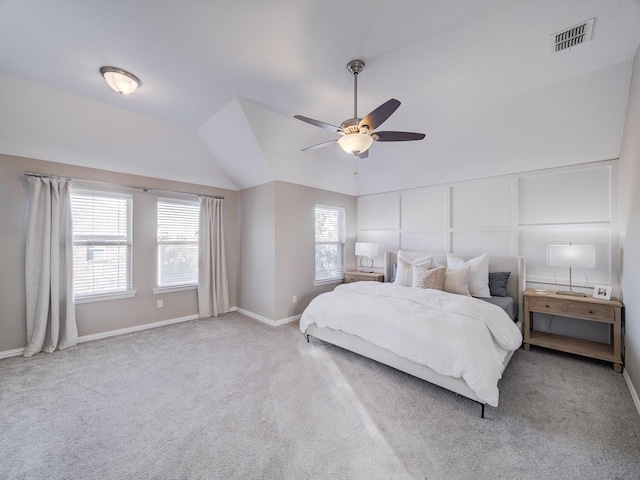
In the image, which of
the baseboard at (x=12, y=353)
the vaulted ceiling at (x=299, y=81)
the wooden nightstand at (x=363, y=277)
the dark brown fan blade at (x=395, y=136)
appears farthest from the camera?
the wooden nightstand at (x=363, y=277)

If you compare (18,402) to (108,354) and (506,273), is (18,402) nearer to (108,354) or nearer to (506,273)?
(108,354)

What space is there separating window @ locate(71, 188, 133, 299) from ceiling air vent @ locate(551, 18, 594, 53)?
5190mm

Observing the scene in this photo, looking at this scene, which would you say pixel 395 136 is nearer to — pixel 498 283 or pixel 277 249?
pixel 277 249

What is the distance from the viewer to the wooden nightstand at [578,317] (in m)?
2.83

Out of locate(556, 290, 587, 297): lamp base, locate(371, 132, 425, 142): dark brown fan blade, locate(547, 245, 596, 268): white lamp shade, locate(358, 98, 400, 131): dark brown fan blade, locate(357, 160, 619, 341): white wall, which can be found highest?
locate(358, 98, 400, 131): dark brown fan blade

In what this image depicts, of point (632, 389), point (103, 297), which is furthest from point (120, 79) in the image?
point (632, 389)

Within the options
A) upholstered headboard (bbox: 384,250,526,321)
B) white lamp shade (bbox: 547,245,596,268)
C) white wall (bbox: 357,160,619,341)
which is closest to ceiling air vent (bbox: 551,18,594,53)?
white wall (bbox: 357,160,619,341)

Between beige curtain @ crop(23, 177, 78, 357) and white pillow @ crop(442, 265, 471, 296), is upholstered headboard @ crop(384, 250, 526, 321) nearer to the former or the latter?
white pillow @ crop(442, 265, 471, 296)

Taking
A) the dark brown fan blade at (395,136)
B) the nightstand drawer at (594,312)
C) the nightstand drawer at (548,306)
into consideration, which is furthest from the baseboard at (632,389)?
the dark brown fan blade at (395,136)

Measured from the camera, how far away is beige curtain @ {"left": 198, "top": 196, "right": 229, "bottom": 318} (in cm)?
466

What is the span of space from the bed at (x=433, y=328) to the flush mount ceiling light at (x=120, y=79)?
123 inches

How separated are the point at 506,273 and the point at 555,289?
0.58 metres

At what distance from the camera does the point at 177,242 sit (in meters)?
4.49

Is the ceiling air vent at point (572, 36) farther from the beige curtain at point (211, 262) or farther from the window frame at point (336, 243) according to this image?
the beige curtain at point (211, 262)
